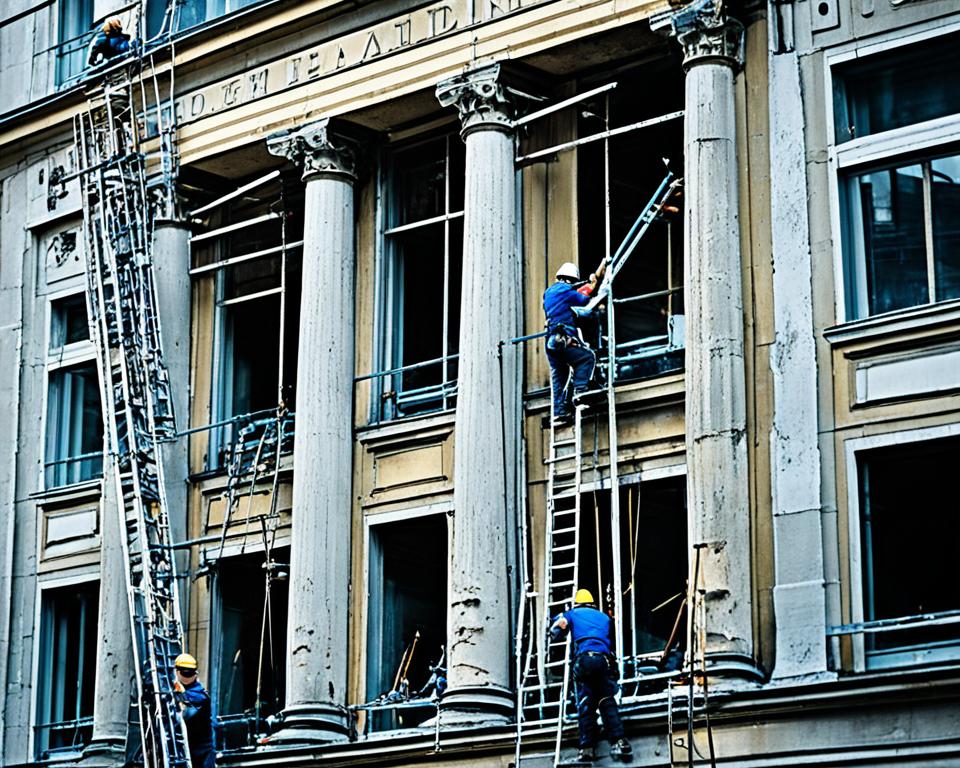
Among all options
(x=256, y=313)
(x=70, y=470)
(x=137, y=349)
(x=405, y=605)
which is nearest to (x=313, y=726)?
(x=405, y=605)

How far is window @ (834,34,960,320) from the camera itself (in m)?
22.3

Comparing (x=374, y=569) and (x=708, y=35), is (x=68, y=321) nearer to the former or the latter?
(x=374, y=569)

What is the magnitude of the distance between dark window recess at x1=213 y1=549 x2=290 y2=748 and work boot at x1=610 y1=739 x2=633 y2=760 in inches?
236

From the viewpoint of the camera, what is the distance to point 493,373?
2477 cm

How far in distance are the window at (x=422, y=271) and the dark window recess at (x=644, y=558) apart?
313 centimetres

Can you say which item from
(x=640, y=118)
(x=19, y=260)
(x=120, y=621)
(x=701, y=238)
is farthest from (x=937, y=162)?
(x=19, y=260)

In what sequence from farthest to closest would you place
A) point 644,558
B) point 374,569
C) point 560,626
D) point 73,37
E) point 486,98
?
point 73,37, point 374,569, point 486,98, point 644,558, point 560,626

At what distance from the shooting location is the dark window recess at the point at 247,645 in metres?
26.8

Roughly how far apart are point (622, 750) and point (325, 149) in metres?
9.04

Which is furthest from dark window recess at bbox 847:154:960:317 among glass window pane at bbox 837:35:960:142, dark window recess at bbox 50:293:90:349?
dark window recess at bbox 50:293:90:349

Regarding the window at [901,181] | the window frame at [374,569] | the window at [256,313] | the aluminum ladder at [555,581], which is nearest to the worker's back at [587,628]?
the aluminum ladder at [555,581]

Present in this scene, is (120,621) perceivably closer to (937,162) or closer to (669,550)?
(669,550)

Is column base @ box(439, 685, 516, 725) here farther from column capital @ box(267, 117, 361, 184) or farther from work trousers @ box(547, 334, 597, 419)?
column capital @ box(267, 117, 361, 184)

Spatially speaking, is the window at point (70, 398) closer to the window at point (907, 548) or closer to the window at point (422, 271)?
the window at point (422, 271)
